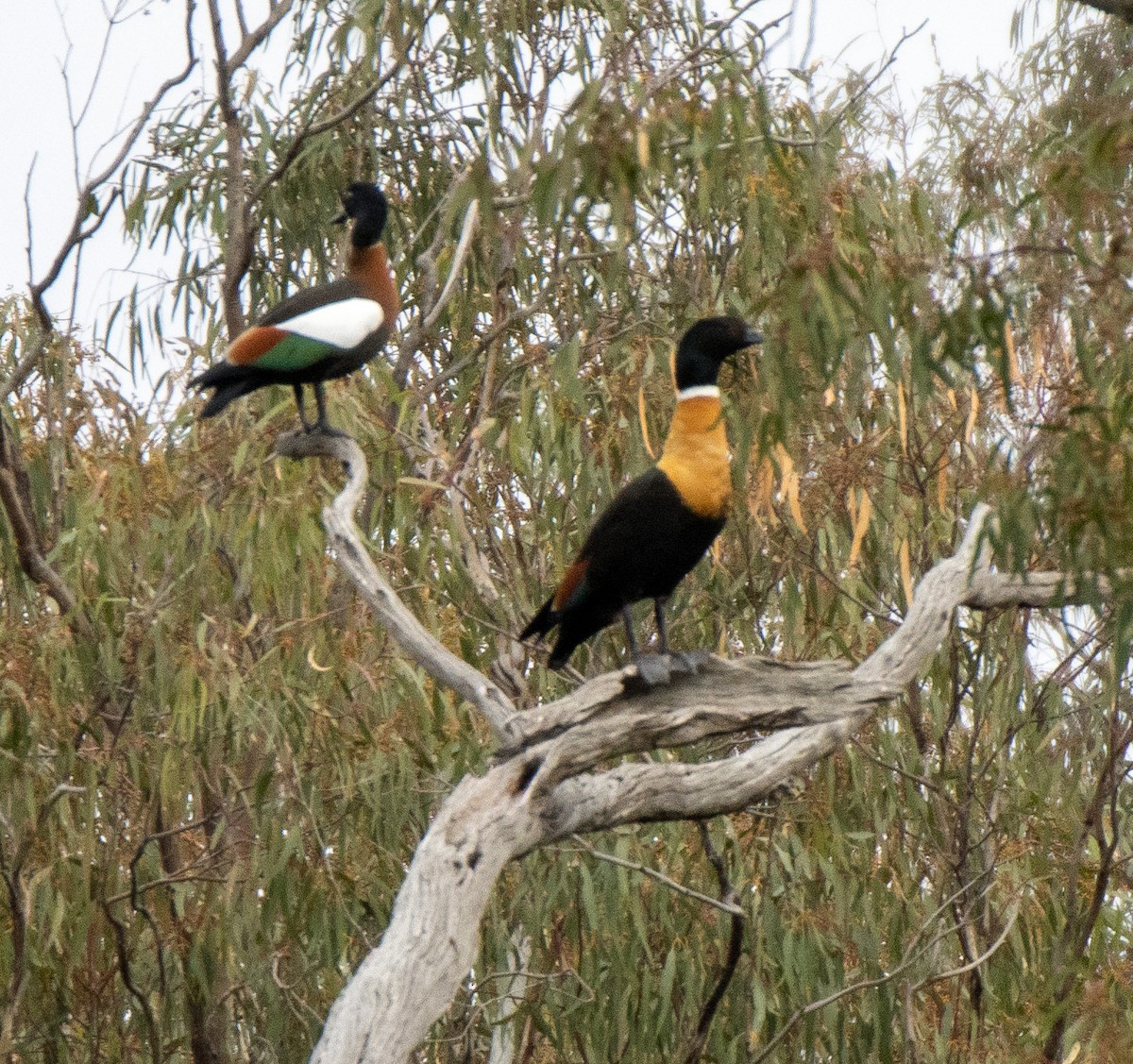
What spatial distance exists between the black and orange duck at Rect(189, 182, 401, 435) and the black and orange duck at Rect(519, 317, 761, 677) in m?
0.72

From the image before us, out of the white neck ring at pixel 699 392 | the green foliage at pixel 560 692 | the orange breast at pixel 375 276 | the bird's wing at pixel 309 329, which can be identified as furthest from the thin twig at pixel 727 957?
the orange breast at pixel 375 276

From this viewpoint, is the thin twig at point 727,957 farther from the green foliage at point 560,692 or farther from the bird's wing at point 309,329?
the bird's wing at point 309,329

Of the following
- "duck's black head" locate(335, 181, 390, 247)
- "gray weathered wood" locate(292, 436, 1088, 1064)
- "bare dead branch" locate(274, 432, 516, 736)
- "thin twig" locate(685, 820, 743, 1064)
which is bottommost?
"thin twig" locate(685, 820, 743, 1064)

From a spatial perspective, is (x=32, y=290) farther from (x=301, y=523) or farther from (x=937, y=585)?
(x=937, y=585)

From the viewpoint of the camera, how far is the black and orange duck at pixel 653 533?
10.0ft

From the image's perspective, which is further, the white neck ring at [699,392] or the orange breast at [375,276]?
the orange breast at [375,276]

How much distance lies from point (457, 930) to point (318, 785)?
2.12 metres

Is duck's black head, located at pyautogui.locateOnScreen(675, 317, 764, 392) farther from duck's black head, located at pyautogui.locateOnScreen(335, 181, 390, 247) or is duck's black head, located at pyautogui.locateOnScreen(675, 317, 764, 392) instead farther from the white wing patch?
duck's black head, located at pyautogui.locateOnScreen(335, 181, 390, 247)

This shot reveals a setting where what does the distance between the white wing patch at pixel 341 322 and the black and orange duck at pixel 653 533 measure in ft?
2.93

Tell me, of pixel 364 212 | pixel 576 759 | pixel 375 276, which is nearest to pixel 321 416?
pixel 375 276

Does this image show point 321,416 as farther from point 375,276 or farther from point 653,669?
point 653,669

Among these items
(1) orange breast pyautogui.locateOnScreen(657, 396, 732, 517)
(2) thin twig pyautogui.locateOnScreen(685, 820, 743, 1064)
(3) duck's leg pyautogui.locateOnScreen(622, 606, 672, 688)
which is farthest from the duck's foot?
(2) thin twig pyautogui.locateOnScreen(685, 820, 743, 1064)

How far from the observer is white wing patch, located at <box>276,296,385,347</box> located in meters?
3.73

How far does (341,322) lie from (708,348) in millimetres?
901
